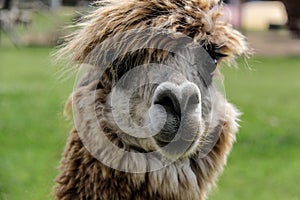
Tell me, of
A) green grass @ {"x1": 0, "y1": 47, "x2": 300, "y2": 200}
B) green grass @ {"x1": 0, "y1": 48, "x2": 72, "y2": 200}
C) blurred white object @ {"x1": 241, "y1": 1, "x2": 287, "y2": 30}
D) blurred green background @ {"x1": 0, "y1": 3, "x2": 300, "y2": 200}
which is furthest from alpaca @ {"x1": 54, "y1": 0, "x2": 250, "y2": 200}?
blurred white object @ {"x1": 241, "y1": 1, "x2": 287, "y2": 30}

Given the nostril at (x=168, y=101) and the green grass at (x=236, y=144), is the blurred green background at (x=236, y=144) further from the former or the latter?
the nostril at (x=168, y=101)

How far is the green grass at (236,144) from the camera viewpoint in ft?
22.5

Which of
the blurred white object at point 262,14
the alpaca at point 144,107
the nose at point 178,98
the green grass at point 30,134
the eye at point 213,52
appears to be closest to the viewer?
the nose at point 178,98

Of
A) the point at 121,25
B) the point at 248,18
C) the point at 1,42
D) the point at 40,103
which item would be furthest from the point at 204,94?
the point at 248,18

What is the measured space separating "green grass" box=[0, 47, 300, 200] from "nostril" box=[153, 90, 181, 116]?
2.74 ft

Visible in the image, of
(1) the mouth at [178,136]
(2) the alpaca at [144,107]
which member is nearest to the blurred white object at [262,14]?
(2) the alpaca at [144,107]

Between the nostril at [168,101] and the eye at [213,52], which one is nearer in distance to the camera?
the nostril at [168,101]

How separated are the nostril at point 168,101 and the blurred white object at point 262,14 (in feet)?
97.8

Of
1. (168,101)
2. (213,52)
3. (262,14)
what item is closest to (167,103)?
(168,101)

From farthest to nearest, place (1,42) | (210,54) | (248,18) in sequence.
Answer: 1. (248,18)
2. (1,42)
3. (210,54)

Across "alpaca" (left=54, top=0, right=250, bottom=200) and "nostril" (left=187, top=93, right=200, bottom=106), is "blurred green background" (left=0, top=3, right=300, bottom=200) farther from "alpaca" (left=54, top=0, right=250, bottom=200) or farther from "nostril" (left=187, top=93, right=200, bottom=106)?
"nostril" (left=187, top=93, right=200, bottom=106)

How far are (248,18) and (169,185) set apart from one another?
33744mm

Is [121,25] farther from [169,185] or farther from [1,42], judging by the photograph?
[1,42]

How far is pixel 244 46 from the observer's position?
382cm
